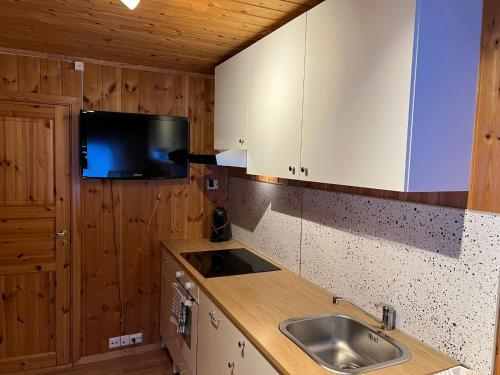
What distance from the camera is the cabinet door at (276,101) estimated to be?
1.75m

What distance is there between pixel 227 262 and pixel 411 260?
1.34m

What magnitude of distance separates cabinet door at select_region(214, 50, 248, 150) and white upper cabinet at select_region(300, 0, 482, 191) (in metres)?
0.91

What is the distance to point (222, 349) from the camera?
1.85m

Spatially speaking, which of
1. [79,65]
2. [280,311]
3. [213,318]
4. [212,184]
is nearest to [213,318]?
[213,318]

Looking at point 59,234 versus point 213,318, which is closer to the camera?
point 213,318

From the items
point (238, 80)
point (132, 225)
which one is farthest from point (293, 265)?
point (132, 225)

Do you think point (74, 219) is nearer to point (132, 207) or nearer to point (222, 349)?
point (132, 207)

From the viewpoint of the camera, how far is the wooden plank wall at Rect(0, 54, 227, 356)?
2.88m

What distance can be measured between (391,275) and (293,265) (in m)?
0.83

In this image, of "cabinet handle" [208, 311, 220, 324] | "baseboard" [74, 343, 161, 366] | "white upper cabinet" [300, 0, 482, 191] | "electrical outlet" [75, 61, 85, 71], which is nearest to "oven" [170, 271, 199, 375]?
"cabinet handle" [208, 311, 220, 324]

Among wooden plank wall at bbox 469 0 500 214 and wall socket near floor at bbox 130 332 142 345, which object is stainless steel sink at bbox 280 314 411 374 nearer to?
wooden plank wall at bbox 469 0 500 214

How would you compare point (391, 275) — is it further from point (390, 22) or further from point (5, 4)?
point (5, 4)

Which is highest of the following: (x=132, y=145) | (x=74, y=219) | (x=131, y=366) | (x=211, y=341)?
(x=132, y=145)

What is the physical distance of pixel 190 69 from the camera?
120 inches
